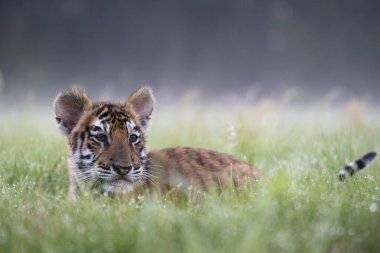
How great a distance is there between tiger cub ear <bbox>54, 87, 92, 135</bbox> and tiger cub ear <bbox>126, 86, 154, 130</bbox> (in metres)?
0.38

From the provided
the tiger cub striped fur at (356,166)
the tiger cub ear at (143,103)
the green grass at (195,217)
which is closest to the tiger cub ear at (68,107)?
the tiger cub ear at (143,103)

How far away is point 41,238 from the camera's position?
388cm

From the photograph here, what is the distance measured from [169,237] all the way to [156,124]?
7551 mm

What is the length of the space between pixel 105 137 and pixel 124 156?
25 cm

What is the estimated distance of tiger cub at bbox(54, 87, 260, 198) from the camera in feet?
16.8

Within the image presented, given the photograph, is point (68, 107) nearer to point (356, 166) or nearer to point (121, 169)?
point (121, 169)

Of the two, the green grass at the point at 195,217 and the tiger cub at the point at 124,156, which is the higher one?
the tiger cub at the point at 124,156

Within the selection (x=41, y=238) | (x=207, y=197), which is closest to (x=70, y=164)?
(x=207, y=197)

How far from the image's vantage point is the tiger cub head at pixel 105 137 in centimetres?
508

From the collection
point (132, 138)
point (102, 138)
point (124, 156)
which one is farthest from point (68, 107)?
point (124, 156)

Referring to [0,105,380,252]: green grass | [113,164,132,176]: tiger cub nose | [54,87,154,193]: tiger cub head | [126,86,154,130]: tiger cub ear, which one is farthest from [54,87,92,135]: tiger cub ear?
[113,164,132,176]: tiger cub nose

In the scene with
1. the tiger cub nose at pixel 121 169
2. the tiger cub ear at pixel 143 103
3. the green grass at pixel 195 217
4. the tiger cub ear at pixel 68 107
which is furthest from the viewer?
the tiger cub ear at pixel 143 103

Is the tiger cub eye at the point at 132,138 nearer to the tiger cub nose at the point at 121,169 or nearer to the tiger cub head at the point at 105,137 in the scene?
the tiger cub head at the point at 105,137

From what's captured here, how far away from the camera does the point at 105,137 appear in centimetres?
522
